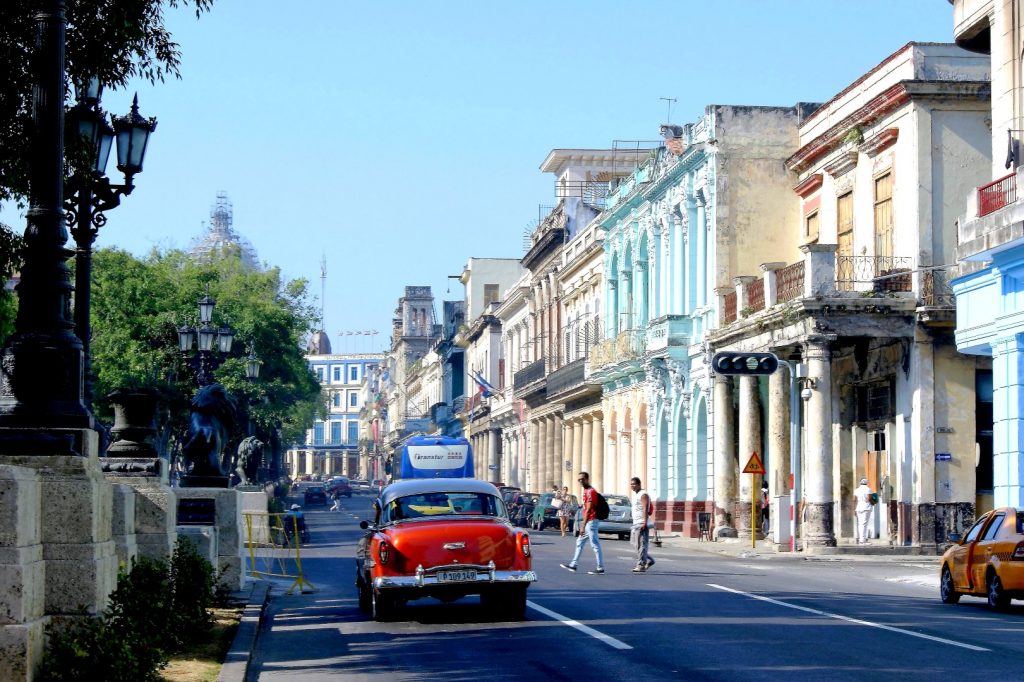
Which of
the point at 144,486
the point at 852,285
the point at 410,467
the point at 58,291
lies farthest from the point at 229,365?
the point at 58,291

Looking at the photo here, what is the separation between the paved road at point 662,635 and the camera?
13.2 metres

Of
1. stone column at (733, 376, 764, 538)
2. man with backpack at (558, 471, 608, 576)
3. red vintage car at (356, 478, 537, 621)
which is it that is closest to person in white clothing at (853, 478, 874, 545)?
stone column at (733, 376, 764, 538)

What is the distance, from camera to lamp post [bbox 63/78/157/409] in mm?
16984

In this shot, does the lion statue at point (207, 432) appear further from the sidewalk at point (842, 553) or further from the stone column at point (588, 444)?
the stone column at point (588, 444)

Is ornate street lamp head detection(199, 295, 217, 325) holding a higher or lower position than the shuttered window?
lower

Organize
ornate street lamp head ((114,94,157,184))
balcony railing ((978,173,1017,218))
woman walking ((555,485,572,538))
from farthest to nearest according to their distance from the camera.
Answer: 1. woman walking ((555,485,572,538))
2. balcony railing ((978,173,1017,218))
3. ornate street lamp head ((114,94,157,184))

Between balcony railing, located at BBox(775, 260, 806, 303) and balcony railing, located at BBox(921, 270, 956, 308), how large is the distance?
2774mm

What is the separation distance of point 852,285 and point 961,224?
767 cm

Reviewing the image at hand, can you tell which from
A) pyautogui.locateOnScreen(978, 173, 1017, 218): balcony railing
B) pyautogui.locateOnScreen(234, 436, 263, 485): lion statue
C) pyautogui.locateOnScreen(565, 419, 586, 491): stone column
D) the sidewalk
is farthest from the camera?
pyautogui.locateOnScreen(565, 419, 586, 491): stone column

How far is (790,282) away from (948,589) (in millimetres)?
17322

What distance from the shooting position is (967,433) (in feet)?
A: 118

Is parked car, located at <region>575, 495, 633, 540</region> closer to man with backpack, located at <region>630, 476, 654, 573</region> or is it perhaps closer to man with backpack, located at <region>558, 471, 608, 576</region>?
man with backpack, located at <region>630, 476, 654, 573</region>

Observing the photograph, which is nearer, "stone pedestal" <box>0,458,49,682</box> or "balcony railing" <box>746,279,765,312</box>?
"stone pedestal" <box>0,458,49,682</box>

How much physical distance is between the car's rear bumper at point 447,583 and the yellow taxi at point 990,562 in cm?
608
